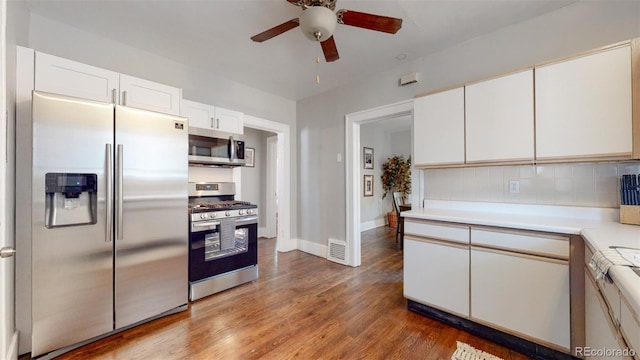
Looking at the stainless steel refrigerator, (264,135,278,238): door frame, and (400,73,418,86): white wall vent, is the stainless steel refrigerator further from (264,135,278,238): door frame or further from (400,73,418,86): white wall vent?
(264,135,278,238): door frame

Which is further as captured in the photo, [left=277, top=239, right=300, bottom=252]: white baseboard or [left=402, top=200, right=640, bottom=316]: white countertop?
[left=277, top=239, right=300, bottom=252]: white baseboard

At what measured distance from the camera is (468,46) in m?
2.59

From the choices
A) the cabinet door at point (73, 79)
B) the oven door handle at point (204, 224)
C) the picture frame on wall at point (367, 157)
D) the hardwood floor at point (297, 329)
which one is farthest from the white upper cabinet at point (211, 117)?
the picture frame on wall at point (367, 157)

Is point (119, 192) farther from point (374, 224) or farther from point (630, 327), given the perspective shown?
point (374, 224)

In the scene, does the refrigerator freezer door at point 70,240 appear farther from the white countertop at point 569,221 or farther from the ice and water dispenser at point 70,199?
the white countertop at point 569,221

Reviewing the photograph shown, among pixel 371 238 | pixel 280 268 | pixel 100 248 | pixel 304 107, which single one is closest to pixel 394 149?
pixel 371 238

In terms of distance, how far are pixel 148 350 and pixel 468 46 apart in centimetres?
382

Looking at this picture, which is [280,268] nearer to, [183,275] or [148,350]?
[183,275]

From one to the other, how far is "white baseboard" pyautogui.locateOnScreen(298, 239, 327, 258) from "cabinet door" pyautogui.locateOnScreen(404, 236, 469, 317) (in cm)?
186

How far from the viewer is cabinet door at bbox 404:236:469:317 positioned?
2008 millimetres

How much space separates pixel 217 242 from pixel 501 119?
289 cm

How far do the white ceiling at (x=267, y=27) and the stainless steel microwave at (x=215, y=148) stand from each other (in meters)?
0.90

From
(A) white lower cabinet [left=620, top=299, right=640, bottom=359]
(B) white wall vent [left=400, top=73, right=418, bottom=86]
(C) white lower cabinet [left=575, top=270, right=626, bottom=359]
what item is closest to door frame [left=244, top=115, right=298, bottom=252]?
(B) white wall vent [left=400, top=73, right=418, bottom=86]

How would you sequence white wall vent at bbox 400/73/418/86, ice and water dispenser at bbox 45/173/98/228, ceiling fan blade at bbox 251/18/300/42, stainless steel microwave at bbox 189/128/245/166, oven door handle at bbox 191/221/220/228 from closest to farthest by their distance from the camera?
ice and water dispenser at bbox 45/173/98/228, ceiling fan blade at bbox 251/18/300/42, oven door handle at bbox 191/221/220/228, stainless steel microwave at bbox 189/128/245/166, white wall vent at bbox 400/73/418/86
